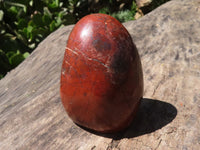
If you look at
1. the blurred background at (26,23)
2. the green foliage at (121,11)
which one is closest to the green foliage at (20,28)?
the blurred background at (26,23)

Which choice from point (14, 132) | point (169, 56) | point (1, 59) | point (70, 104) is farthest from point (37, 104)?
point (1, 59)

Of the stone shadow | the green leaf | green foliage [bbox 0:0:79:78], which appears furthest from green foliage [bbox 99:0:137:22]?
the stone shadow

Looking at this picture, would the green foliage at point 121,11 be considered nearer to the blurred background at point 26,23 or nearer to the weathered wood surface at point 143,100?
the blurred background at point 26,23

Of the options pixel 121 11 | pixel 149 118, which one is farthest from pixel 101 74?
pixel 121 11

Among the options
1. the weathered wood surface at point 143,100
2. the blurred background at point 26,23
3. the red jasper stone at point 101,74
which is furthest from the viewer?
the blurred background at point 26,23

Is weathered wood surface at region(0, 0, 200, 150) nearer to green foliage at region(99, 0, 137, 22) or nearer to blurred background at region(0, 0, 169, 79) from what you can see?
blurred background at region(0, 0, 169, 79)
